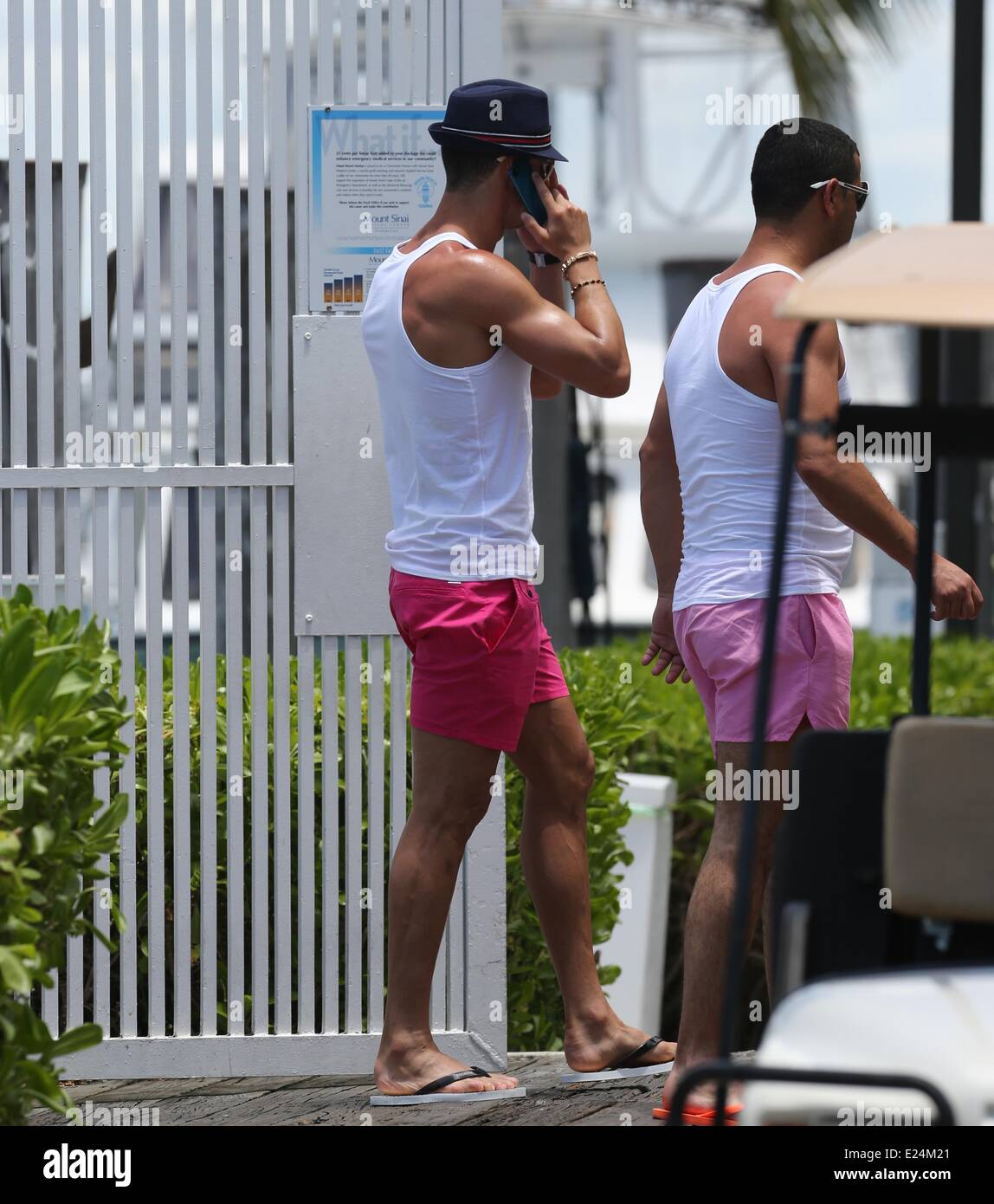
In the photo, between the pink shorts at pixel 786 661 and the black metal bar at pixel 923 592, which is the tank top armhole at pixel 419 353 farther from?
the black metal bar at pixel 923 592

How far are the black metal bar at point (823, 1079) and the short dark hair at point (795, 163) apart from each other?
87.3 inches

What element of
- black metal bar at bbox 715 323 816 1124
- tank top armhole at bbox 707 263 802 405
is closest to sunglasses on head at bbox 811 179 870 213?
tank top armhole at bbox 707 263 802 405

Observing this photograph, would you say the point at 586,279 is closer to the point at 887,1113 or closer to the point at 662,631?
the point at 662,631

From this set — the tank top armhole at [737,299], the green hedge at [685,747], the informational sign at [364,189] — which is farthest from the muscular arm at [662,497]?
the green hedge at [685,747]

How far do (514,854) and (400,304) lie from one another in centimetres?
Result: 173

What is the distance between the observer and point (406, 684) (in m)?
4.81

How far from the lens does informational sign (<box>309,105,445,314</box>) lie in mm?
4633

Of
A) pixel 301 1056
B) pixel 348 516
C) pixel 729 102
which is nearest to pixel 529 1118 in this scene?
pixel 301 1056

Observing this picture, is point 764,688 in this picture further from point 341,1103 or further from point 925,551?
point 341,1103

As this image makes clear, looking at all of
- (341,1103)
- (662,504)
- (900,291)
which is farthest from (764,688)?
(341,1103)

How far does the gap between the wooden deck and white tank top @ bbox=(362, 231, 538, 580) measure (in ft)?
3.90

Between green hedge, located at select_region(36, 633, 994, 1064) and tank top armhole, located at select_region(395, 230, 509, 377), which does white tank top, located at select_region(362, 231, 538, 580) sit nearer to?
tank top armhole, located at select_region(395, 230, 509, 377)

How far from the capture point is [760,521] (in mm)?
4055

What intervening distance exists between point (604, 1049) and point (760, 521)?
1313 millimetres
